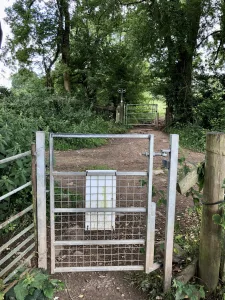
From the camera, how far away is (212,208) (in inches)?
83.2

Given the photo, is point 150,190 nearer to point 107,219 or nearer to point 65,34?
point 107,219

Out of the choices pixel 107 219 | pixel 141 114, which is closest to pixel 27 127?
pixel 107 219

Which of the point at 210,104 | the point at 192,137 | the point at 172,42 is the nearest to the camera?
the point at 192,137

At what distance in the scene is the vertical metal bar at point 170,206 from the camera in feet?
6.76

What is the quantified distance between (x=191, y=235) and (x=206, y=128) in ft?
27.8

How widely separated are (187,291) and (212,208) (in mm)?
644

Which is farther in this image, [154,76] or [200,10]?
[154,76]

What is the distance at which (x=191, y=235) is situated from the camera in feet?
9.57

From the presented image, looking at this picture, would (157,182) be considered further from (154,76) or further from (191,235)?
(154,76)

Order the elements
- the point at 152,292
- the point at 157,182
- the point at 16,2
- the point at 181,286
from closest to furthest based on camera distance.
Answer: the point at 181,286 → the point at 152,292 → the point at 157,182 → the point at 16,2

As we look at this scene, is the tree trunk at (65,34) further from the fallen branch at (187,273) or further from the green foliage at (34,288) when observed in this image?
the green foliage at (34,288)

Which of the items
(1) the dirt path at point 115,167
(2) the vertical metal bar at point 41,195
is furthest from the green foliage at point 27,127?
(1) the dirt path at point 115,167

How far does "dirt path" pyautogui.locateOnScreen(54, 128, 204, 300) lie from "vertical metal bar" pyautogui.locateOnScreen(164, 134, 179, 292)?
0.27 metres

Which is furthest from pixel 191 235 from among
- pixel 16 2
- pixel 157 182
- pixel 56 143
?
pixel 16 2
